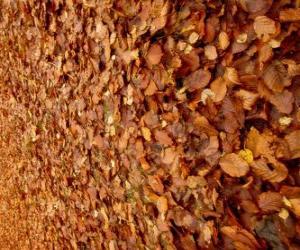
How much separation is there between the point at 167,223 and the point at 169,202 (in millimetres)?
65

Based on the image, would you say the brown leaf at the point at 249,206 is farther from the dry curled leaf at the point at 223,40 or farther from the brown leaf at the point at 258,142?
the dry curled leaf at the point at 223,40

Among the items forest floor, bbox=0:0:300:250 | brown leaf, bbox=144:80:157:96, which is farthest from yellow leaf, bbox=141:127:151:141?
brown leaf, bbox=144:80:157:96

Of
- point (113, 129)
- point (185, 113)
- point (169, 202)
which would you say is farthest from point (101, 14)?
point (169, 202)

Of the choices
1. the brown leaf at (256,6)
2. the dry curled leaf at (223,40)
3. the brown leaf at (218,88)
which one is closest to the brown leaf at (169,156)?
the brown leaf at (218,88)

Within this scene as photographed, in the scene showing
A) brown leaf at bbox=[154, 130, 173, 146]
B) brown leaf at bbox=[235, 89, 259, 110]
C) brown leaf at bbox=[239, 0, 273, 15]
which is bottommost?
brown leaf at bbox=[154, 130, 173, 146]

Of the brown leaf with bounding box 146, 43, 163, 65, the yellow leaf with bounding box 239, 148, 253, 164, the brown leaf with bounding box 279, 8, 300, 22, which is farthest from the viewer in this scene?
the brown leaf with bounding box 146, 43, 163, 65

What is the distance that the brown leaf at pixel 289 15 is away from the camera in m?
0.77

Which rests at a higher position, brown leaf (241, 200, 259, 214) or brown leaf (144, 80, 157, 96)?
brown leaf (144, 80, 157, 96)

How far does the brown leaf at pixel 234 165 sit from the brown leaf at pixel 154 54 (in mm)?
337

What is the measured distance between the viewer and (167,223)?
1.13 m

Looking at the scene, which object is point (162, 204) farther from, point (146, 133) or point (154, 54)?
point (154, 54)

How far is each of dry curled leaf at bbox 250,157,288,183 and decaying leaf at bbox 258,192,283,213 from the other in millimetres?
32

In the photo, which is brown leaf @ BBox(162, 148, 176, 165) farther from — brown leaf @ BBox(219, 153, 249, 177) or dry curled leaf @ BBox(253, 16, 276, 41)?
dry curled leaf @ BBox(253, 16, 276, 41)

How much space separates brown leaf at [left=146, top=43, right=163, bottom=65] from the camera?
108cm
